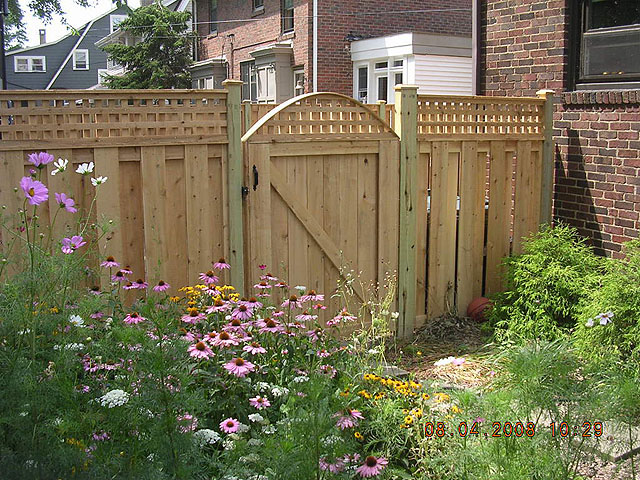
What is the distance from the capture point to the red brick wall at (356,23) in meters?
20.3

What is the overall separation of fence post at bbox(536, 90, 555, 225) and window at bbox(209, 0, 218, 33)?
69.3 ft

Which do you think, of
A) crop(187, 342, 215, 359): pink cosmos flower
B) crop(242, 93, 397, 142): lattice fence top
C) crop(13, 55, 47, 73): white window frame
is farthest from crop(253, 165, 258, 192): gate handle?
crop(13, 55, 47, 73): white window frame

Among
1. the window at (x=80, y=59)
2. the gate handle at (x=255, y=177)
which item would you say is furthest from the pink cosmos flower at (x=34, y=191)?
the window at (x=80, y=59)

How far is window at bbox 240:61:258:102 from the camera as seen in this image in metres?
23.7

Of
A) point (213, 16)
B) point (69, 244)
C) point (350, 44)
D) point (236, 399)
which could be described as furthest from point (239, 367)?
point (213, 16)

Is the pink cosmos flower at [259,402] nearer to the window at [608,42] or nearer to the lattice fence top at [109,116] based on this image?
the lattice fence top at [109,116]

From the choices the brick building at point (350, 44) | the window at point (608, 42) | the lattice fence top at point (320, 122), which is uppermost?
the brick building at point (350, 44)

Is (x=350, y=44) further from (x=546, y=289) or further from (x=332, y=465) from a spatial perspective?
(x=332, y=465)

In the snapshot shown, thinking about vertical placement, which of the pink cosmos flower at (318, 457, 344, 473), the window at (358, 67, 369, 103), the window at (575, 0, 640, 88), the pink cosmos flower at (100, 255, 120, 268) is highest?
the window at (358, 67, 369, 103)

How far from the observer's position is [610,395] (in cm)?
318

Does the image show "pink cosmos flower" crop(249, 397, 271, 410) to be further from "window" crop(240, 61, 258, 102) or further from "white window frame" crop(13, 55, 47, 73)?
"white window frame" crop(13, 55, 47, 73)

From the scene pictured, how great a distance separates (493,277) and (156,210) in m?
3.40

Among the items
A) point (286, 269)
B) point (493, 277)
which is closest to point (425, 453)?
point (286, 269)

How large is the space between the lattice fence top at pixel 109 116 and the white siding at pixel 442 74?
48.3 ft
